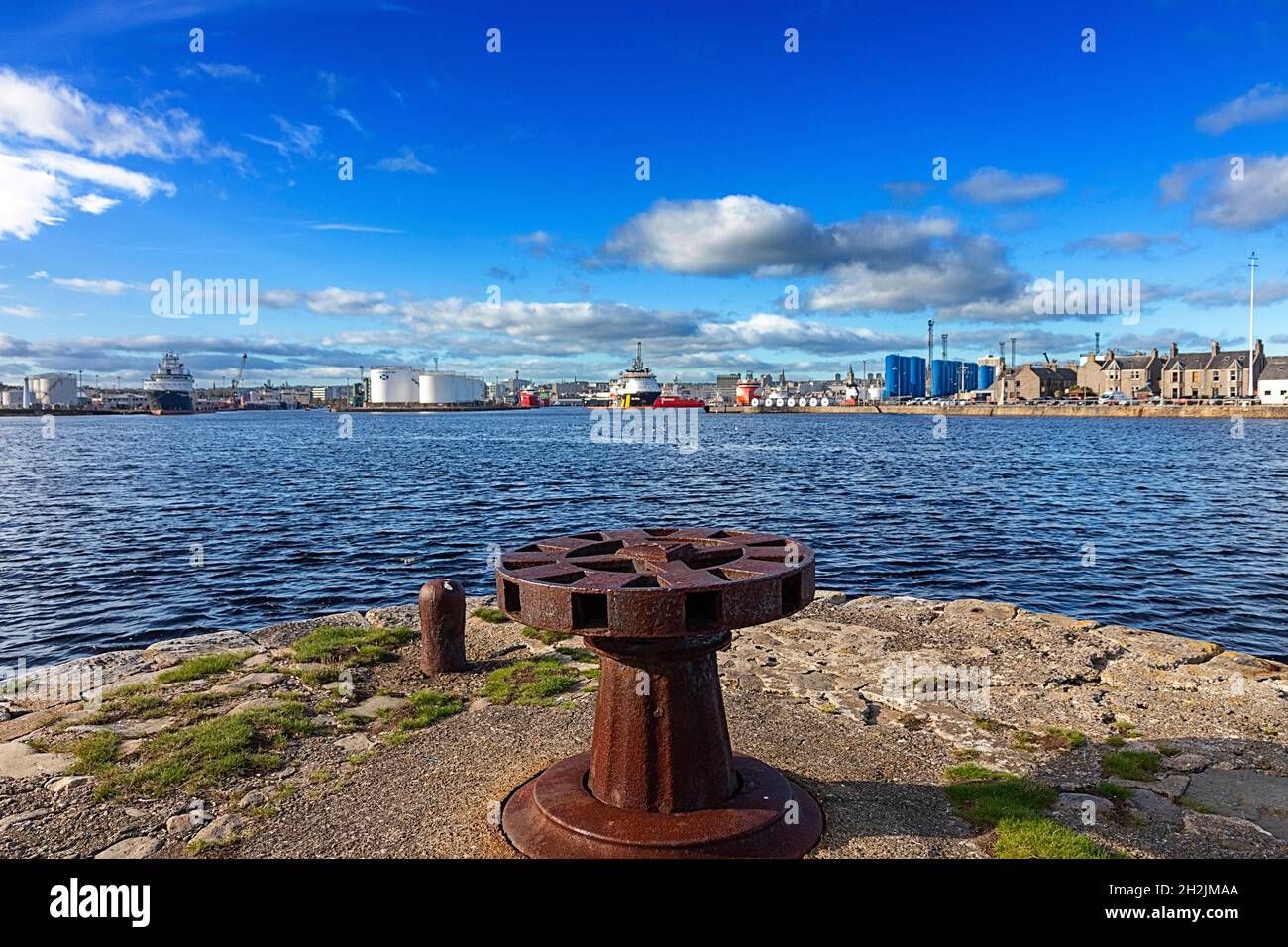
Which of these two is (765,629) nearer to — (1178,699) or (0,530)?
(1178,699)

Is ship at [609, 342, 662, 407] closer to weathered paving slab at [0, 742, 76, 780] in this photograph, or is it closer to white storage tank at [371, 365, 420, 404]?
white storage tank at [371, 365, 420, 404]

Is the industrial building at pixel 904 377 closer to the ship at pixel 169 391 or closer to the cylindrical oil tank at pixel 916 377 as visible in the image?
the cylindrical oil tank at pixel 916 377

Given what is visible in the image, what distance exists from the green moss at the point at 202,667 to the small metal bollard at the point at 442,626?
1898mm

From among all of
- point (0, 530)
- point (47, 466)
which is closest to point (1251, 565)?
point (0, 530)

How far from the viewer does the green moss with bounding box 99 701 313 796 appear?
16.3ft

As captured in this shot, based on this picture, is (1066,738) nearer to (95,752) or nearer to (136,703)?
(95,752)

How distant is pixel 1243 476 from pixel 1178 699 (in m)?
34.9

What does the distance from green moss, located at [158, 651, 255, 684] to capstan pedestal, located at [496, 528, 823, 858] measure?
410 centimetres

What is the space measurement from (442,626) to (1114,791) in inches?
210

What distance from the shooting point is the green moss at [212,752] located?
196 inches

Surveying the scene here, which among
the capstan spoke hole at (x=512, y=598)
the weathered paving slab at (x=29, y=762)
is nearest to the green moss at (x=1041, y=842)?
the capstan spoke hole at (x=512, y=598)

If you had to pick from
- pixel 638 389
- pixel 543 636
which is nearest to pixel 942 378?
pixel 638 389

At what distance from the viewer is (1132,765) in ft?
16.7
